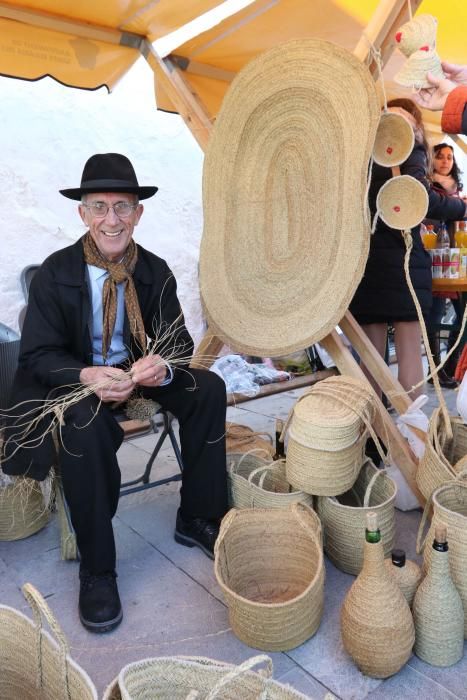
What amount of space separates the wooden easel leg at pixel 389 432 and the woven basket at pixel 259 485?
393 millimetres

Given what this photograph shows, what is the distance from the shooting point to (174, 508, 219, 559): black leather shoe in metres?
1.87

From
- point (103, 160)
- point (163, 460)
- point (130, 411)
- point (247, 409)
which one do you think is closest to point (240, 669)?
point (130, 411)

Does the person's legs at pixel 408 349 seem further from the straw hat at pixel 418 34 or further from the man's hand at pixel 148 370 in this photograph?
the man's hand at pixel 148 370

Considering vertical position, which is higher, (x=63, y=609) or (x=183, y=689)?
(x=183, y=689)

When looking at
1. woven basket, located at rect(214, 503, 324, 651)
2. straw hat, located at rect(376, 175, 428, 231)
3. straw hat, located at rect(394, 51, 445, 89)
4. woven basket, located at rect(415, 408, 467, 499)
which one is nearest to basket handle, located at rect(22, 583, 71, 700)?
woven basket, located at rect(214, 503, 324, 651)

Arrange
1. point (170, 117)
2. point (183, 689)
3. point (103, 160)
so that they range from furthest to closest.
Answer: point (170, 117) < point (103, 160) < point (183, 689)

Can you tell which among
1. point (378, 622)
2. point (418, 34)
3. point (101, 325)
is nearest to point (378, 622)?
point (378, 622)

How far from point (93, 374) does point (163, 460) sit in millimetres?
1192

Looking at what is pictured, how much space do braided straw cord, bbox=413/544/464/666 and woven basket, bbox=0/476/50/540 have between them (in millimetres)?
1258

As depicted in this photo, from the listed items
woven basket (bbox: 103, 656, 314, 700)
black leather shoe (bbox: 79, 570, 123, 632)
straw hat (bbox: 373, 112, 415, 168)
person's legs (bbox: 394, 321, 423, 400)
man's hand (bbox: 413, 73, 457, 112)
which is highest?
man's hand (bbox: 413, 73, 457, 112)

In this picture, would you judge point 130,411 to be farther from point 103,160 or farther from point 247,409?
point 247,409

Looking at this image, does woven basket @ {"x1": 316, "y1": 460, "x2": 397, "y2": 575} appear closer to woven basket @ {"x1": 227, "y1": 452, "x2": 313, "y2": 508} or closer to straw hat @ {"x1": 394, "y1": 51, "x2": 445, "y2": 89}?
woven basket @ {"x1": 227, "y1": 452, "x2": 313, "y2": 508}

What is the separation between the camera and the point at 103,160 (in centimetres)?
180

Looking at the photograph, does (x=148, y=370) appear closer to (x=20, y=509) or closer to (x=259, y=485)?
(x=259, y=485)
